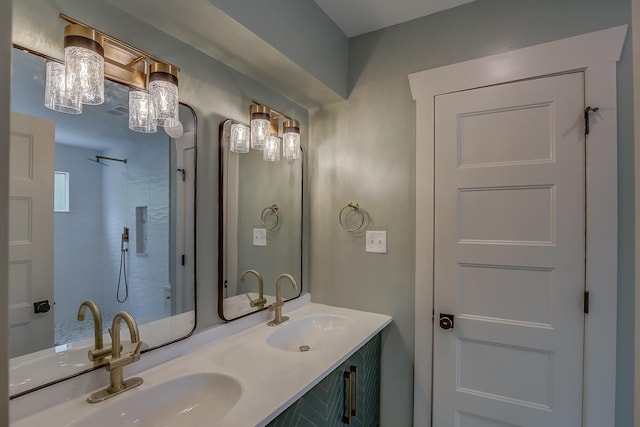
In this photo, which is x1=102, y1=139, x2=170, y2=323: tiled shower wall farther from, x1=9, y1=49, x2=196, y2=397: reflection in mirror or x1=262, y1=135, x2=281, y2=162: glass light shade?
x1=262, y1=135, x2=281, y2=162: glass light shade

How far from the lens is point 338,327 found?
1732mm

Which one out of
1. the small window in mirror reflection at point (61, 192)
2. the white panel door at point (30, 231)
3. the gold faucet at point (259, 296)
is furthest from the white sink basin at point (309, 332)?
the small window in mirror reflection at point (61, 192)

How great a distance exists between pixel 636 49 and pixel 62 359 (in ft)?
5.02

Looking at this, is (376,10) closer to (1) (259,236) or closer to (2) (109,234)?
(1) (259,236)

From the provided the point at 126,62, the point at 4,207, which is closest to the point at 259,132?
the point at 126,62

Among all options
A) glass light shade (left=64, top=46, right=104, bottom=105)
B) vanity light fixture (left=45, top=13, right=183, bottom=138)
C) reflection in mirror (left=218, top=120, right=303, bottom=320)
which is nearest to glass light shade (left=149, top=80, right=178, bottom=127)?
vanity light fixture (left=45, top=13, right=183, bottom=138)

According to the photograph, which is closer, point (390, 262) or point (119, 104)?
point (119, 104)

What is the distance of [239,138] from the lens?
151 centimetres

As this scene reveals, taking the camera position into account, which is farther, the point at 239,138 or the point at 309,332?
the point at 309,332

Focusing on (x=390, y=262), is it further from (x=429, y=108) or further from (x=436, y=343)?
(x=429, y=108)

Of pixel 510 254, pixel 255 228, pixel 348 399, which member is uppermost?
pixel 255 228

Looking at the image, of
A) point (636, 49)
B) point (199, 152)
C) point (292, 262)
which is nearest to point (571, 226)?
point (636, 49)

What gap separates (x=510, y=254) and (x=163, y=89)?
1.62 m

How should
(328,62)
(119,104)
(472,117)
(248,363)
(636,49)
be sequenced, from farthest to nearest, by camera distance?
(328,62)
(472,117)
(248,363)
(119,104)
(636,49)
